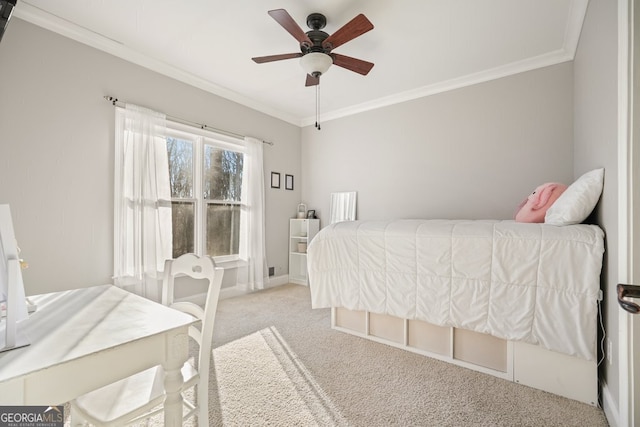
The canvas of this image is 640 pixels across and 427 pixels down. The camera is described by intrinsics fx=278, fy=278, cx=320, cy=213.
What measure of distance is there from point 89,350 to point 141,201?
246 centimetres

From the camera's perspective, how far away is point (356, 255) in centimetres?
247

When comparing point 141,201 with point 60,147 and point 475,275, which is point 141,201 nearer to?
point 60,147

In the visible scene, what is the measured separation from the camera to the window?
333cm

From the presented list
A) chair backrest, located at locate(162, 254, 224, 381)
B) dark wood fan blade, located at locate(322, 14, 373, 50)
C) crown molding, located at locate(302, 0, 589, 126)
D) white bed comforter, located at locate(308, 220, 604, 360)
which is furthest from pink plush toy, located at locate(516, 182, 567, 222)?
chair backrest, located at locate(162, 254, 224, 381)

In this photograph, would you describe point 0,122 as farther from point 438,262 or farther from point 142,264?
point 438,262

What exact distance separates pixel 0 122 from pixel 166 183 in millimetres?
1252

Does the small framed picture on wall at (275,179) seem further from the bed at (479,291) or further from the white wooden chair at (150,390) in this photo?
the white wooden chair at (150,390)

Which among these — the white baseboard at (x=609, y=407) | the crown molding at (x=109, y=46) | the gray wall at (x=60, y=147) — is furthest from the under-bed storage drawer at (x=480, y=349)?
the crown molding at (x=109, y=46)

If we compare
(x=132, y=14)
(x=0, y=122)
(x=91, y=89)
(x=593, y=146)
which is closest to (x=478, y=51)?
(x=593, y=146)

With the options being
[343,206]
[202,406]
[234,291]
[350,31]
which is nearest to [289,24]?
[350,31]

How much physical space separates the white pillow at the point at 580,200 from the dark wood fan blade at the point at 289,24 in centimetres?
220

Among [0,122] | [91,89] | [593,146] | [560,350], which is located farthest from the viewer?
[91,89]

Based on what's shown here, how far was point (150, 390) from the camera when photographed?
1071mm

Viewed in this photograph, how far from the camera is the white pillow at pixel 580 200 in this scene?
1688 millimetres
